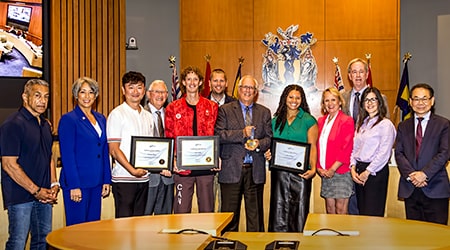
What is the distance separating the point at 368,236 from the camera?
3.44 meters

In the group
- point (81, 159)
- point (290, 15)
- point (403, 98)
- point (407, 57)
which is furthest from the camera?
point (290, 15)

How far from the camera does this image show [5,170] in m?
4.60

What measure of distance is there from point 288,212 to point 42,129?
231 cm

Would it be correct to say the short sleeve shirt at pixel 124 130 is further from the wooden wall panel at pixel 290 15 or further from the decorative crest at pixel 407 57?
the decorative crest at pixel 407 57

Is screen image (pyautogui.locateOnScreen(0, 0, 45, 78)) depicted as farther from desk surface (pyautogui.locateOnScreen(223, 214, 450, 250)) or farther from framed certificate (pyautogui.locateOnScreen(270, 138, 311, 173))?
desk surface (pyautogui.locateOnScreen(223, 214, 450, 250))

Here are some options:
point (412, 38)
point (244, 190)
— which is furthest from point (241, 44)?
point (244, 190)

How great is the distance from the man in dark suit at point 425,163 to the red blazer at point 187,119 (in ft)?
5.52

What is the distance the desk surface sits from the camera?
3195mm

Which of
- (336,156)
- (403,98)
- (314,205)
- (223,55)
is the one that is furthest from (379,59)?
(336,156)

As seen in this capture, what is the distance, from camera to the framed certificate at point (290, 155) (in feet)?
18.4

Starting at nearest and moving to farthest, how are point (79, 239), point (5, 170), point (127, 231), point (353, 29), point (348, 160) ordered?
point (79, 239)
point (127, 231)
point (5, 170)
point (348, 160)
point (353, 29)

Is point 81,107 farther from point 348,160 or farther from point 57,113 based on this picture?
point 57,113

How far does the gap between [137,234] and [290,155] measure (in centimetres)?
240

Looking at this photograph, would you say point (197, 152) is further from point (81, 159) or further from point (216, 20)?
point (216, 20)
